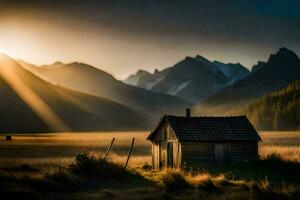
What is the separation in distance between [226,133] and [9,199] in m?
24.6

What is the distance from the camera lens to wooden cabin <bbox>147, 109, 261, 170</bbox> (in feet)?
134

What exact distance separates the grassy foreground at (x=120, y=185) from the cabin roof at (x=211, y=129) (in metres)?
7.29

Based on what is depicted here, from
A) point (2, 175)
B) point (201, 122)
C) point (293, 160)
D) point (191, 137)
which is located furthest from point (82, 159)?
point (293, 160)

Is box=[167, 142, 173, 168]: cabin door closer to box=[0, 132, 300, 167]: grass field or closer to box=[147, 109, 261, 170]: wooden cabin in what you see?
box=[147, 109, 261, 170]: wooden cabin

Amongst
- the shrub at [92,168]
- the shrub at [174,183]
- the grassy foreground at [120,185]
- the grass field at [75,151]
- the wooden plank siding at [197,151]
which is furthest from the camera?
the grass field at [75,151]

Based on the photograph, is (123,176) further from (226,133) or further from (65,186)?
(226,133)

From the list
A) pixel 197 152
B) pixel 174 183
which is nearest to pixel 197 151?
pixel 197 152

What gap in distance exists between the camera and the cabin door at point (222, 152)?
137ft

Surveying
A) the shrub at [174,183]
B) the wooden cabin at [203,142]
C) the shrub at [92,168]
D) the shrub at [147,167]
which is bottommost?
the shrub at [147,167]

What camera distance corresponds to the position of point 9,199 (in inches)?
833

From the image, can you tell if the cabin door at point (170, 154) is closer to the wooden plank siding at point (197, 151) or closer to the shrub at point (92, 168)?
the wooden plank siding at point (197, 151)

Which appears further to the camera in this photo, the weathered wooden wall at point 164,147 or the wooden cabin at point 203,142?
the weathered wooden wall at point 164,147

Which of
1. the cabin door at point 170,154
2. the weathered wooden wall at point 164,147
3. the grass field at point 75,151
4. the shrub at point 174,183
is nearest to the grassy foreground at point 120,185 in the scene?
the shrub at point 174,183

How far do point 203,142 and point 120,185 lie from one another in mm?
14164
